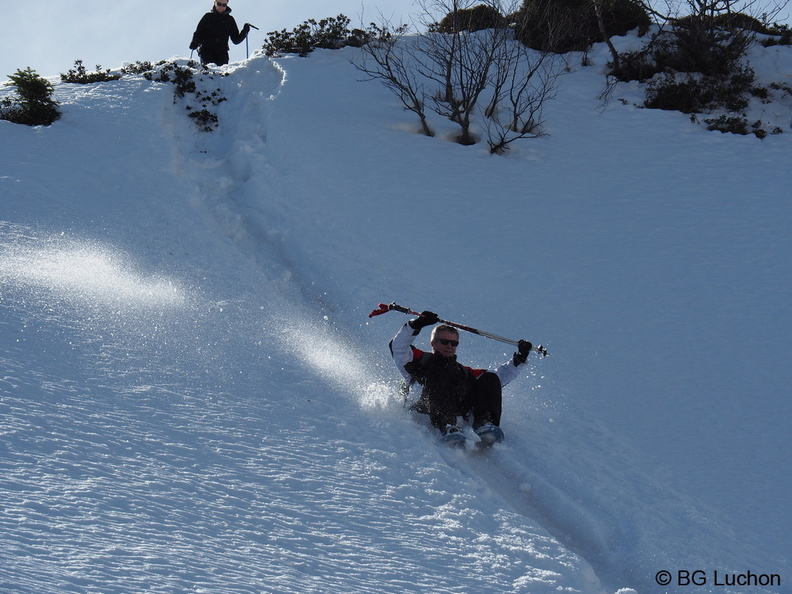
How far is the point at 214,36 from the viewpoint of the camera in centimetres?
1441

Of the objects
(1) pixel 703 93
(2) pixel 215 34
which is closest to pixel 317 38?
(2) pixel 215 34

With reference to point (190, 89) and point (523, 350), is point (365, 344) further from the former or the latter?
point (190, 89)

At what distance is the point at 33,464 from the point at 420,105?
998 cm

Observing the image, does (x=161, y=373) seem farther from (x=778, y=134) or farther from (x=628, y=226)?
(x=778, y=134)

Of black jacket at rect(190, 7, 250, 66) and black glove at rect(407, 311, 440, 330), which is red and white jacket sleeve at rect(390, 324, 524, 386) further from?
black jacket at rect(190, 7, 250, 66)

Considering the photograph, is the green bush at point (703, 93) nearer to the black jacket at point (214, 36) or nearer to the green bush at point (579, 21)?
the green bush at point (579, 21)

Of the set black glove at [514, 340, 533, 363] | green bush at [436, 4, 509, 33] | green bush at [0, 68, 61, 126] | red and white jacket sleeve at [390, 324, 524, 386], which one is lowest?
red and white jacket sleeve at [390, 324, 524, 386]

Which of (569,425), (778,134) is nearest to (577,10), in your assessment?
(778,134)

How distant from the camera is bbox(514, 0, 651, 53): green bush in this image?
15461 millimetres

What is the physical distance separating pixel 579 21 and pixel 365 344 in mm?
11381

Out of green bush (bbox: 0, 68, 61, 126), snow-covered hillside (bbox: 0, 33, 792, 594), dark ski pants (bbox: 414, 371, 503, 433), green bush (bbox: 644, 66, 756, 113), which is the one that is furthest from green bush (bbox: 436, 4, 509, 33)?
dark ski pants (bbox: 414, 371, 503, 433)

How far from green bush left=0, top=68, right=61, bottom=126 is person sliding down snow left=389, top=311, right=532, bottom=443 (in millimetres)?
8791

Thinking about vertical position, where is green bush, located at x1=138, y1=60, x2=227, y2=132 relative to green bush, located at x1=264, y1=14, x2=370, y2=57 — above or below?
below

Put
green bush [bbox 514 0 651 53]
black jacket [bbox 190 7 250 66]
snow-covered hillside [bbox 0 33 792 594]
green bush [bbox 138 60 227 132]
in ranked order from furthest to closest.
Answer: green bush [bbox 514 0 651 53] → black jacket [bbox 190 7 250 66] → green bush [bbox 138 60 227 132] → snow-covered hillside [bbox 0 33 792 594]
